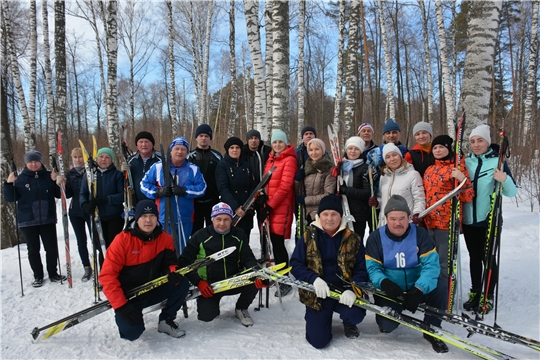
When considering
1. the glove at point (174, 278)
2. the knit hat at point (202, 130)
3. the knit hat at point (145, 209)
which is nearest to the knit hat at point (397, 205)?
the glove at point (174, 278)

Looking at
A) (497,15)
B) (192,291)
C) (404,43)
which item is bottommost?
(192,291)

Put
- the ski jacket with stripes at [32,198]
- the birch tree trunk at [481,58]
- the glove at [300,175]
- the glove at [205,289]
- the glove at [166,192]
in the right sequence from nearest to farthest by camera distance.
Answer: the glove at [205,289], the glove at [166,192], the glove at [300,175], the ski jacket with stripes at [32,198], the birch tree trunk at [481,58]

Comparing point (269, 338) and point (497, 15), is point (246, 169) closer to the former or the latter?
point (269, 338)

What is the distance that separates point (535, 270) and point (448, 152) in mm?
2473

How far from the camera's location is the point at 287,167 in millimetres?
4031

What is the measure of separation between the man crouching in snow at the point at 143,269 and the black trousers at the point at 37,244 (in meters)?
2.06

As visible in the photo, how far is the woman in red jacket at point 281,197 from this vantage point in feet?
13.2

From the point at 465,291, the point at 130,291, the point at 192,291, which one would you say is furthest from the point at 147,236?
the point at 465,291

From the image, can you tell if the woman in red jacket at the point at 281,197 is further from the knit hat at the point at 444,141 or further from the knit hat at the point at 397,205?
the knit hat at the point at 444,141

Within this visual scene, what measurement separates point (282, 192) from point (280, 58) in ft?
9.44

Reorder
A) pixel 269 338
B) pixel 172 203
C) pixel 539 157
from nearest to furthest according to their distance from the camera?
pixel 269 338, pixel 172 203, pixel 539 157

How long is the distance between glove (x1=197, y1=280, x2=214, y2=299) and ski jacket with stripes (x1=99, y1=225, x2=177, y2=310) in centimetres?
30

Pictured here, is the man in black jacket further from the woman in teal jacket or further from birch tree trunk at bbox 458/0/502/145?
birch tree trunk at bbox 458/0/502/145

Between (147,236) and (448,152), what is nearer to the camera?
(147,236)
